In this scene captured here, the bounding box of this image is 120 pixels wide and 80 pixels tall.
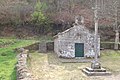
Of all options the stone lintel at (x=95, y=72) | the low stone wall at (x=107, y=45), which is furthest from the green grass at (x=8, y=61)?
the low stone wall at (x=107, y=45)

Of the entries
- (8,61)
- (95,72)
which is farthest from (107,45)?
(95,72)

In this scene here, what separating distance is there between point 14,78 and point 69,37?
14.3m

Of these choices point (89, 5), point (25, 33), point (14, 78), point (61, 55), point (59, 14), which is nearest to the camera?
point (14, 78)

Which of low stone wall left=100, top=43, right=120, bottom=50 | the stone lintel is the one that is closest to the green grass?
the stone lintel

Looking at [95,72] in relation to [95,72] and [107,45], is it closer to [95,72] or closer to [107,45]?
[95,72]

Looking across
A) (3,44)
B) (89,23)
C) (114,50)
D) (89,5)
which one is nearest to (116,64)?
(114,50)

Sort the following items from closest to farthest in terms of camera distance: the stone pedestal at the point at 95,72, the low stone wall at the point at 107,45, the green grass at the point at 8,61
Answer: the green grass at the point at 8,61
the stone pedestal at the point at 95,72
the low stone wall at the point at 107,45

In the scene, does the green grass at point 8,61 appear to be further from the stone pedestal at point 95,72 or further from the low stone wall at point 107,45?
the low stone wall at point 107,45

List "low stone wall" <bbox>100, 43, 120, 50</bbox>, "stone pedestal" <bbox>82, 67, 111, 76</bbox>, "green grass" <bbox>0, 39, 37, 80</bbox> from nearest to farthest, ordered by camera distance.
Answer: "green grass" <bbox>0, 39, 37, 80</bbox> < "stone pedestal" <bbox>82, 67, 111, 76</bbox> < "low stone wall" <bbox>100, 43, 120, 50</bbox>

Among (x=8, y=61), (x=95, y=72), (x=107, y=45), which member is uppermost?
(x=107, y=45)

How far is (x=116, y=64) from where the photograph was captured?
26656 millimetres

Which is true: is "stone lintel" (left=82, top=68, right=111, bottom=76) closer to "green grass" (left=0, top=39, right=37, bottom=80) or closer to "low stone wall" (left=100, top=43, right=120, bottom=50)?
"green grass" (left=0, top=39, right=37, bottom=80)

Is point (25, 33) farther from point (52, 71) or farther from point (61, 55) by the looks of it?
point (52, 71)

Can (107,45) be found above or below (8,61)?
above
